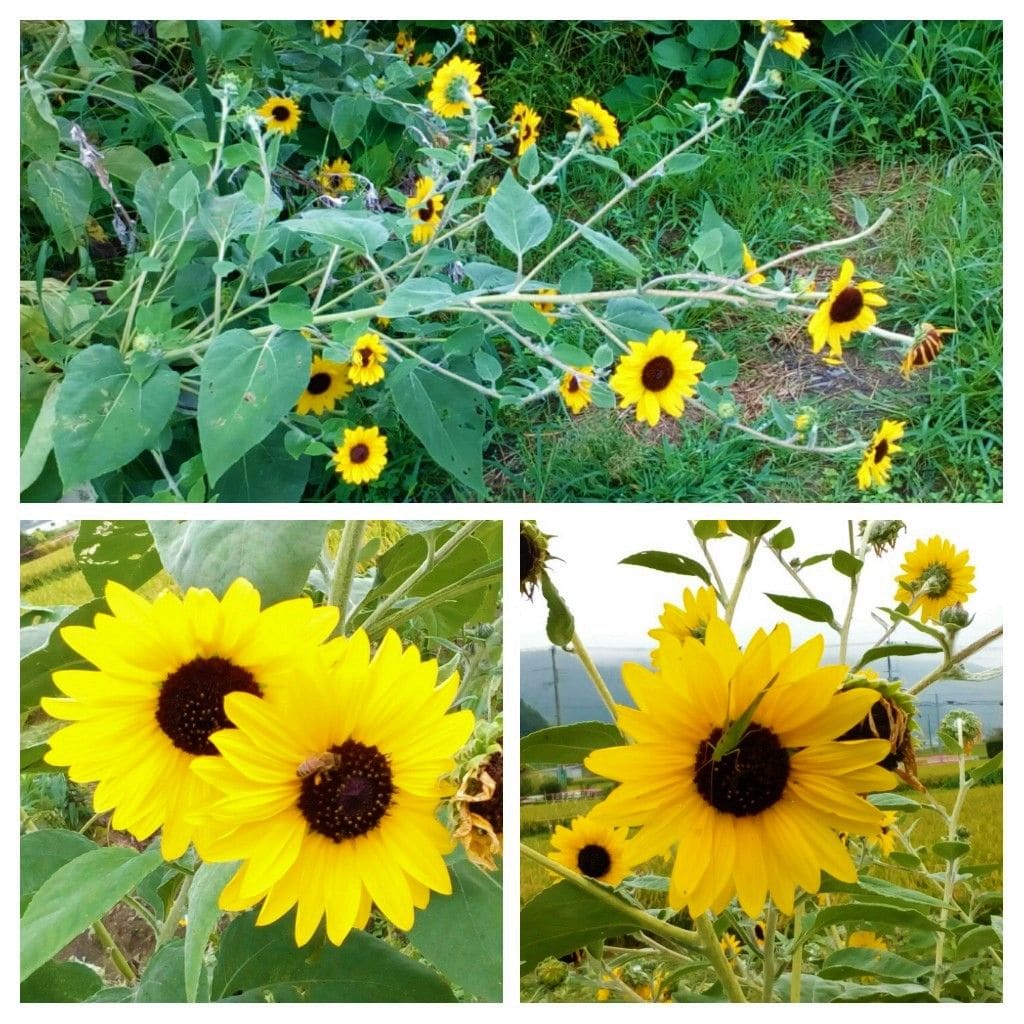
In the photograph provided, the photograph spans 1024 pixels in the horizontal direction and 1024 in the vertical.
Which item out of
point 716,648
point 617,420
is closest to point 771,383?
point 617,420

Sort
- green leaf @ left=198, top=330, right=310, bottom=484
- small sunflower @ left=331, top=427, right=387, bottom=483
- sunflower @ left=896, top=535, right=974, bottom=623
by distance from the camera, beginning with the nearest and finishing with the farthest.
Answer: sunflower @ left=896, top=535, right=974, bottom=623
green leaf @ left=198, top=330, right=310, bottom=484
small sunflower @ left=331, top=427, right=387, bottom=483

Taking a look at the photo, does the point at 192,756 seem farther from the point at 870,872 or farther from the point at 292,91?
the point at 292,91

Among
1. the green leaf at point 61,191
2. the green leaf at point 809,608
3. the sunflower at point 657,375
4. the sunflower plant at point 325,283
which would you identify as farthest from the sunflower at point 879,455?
the green leaf at point 61,191

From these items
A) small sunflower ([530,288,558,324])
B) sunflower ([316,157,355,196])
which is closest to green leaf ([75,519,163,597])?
small sunflower ([530,288,558,324])

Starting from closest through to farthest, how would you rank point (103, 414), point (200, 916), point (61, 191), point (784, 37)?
1. point (200, 916)
2. point (103, 414)
3. point (61, 191)
4. point (784, 37)

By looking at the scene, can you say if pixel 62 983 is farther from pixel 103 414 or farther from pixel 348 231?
pixel 348 231

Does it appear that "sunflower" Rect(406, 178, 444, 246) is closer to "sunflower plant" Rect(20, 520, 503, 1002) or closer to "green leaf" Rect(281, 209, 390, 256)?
"green leaf" Rect(281, 209, 390, 256)

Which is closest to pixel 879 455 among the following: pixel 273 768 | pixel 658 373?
pixel 658 373
